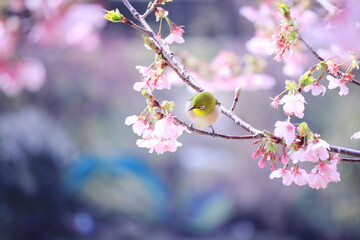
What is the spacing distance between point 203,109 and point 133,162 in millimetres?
2005

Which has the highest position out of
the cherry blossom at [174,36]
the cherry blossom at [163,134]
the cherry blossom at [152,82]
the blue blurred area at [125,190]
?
the blue blurred area at [125,190]

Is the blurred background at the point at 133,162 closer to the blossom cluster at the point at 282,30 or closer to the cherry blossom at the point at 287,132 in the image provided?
the blossom cluster at the point at 282,30

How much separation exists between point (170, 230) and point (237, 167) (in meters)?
0.55

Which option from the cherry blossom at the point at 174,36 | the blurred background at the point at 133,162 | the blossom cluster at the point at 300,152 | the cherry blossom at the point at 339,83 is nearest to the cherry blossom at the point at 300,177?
the blossom cluster at the point at 300,152

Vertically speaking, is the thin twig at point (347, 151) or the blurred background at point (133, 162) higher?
the blurred background at point (133, 162)

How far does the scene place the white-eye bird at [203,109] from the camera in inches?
22.8

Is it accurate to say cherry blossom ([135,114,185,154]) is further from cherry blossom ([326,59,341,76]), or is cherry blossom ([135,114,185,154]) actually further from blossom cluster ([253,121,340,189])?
cherry blossom ([326,59,341,76])

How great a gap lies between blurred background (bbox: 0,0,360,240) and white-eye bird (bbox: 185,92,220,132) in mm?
1775

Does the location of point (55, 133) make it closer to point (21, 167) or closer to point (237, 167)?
point (21, 167)

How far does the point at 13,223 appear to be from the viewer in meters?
2.41

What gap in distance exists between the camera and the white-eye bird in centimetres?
58

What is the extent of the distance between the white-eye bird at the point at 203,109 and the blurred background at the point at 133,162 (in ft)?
5.82

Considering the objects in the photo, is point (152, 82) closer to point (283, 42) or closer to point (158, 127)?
point (158, 127)

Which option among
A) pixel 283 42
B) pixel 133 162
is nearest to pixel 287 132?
pixel 283 42
